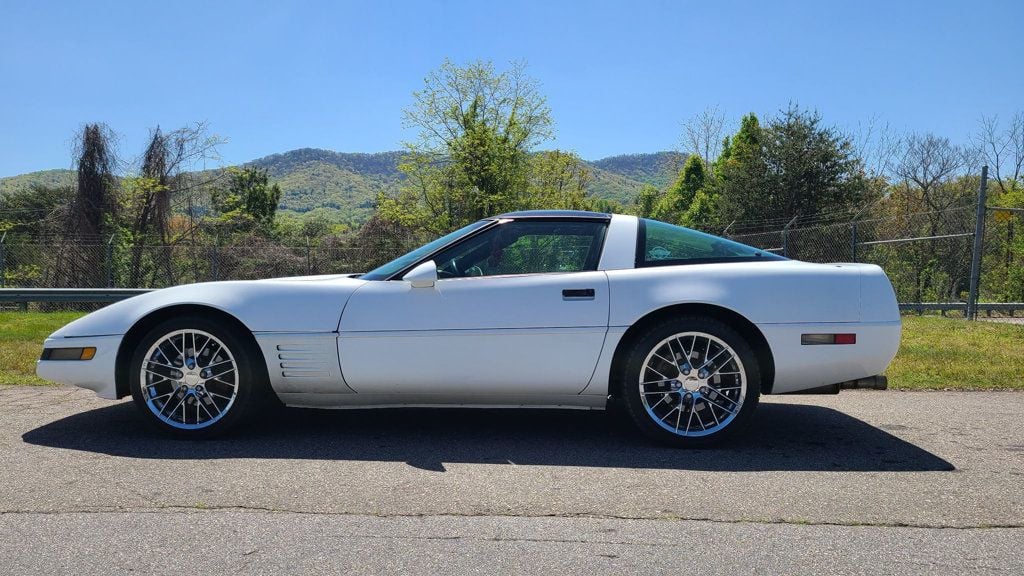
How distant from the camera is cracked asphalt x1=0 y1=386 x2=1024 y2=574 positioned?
2518 millimetres

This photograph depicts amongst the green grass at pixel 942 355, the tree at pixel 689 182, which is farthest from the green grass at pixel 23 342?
the tree at pixel 689 182

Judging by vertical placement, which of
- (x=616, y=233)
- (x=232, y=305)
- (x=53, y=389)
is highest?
(x=616, y=233)

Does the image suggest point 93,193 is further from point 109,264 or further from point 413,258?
point 413,258

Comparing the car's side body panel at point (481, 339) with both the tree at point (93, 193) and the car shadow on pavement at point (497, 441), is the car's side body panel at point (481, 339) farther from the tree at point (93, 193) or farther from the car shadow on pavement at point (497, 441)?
the tree at point (93, 193)

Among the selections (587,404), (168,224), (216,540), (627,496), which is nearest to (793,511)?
(627,496)

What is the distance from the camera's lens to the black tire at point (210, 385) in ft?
13.7

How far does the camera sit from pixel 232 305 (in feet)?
13.9

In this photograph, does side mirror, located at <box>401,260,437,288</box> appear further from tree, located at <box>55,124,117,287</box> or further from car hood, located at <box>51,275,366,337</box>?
tree, located at <box>55,124,117,287</box>

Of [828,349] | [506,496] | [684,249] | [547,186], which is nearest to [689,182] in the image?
[547,186]

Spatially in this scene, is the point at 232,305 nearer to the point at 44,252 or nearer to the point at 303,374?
the point at 303,374

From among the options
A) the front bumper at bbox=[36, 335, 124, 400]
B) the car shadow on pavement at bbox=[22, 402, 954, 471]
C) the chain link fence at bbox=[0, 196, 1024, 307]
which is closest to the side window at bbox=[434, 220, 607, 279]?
the car shadow on pavement at bbox=[22, 402, 954, 471]

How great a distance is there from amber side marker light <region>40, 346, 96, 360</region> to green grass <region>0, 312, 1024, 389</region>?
2103mm

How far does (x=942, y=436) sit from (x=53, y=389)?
6.03 m

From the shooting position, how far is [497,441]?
417 cm
